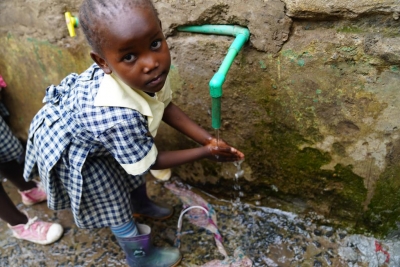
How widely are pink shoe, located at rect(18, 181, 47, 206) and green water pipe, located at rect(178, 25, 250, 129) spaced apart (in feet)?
3.91

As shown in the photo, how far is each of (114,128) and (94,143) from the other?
193 millimetres

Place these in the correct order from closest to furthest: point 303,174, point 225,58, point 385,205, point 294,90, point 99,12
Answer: point 99,12
point 225,58
point 294,90
point 385,205
point 303,174

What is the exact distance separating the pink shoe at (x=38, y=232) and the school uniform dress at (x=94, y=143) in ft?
1.12

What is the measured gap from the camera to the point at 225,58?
126 cm

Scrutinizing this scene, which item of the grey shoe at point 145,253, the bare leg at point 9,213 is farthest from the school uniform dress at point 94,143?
the bare leg at point 9,213

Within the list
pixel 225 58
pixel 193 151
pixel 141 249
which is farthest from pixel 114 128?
pixel 141 249

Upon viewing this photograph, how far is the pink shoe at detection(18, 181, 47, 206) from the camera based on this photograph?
2045mm

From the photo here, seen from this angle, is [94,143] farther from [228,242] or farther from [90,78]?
[228,242]

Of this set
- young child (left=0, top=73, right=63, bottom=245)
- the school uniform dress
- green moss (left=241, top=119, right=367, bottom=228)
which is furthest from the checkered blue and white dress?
green moss (left=241, top=119, right=367, bottom=228)

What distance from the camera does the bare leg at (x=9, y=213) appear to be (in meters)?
1.72

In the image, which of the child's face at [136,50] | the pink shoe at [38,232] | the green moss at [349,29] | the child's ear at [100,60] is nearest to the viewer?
the child's face at [136,50]

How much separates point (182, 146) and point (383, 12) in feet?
3.40

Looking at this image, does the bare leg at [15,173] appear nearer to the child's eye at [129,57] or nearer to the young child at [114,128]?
the young child at [114,128]

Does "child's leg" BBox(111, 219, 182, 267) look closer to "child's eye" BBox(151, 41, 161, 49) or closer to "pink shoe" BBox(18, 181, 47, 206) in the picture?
"pink shoe" BBox(18, 181, 47, 206)
